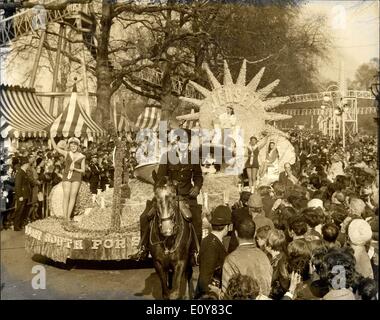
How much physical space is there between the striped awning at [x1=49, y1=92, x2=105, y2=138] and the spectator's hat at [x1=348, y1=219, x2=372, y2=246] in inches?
130

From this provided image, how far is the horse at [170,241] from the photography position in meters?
4.12

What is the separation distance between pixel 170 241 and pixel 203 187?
210cm

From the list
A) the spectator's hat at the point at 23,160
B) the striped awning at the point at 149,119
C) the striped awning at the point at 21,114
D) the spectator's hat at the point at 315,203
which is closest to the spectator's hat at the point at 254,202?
the spectator's hat at the point at 315,203

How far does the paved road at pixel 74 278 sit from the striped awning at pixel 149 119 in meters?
1.57

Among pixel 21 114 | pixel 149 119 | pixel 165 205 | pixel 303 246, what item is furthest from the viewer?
pixel 149 119

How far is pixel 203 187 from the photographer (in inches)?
249

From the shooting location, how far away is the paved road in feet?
16.0

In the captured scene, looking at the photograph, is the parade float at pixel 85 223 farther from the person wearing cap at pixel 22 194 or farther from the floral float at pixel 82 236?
the person wearing cap at pixel 22 194

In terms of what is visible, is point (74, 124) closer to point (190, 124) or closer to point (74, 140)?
point (74, 140)

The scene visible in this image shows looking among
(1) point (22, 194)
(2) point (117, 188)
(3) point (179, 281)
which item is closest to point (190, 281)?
(3) point (179, 281)

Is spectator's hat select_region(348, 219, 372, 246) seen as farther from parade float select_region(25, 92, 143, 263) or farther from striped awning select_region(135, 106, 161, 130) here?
striped awning select_region(135, 106, 161, 130)

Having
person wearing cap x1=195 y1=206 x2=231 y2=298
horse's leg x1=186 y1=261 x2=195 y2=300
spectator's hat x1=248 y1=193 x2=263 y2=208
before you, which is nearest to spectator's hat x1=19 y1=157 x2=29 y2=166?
horse's leg x1=186 y1=261 x2=195 y2=300

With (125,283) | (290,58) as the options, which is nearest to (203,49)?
(290,58)

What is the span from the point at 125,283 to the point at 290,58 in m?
3.37
